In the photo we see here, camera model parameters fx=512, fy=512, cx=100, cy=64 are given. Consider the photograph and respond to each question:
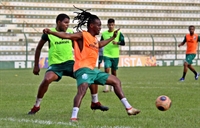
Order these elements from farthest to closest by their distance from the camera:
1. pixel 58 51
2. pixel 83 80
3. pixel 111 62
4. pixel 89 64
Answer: pixel 111 62, pixel 58 51, pixel 89 64, pixel 83 80

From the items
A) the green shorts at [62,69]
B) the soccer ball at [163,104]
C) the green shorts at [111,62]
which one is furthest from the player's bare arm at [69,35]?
the green shorts at [111,62]

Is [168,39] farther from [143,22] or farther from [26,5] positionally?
[26,5]

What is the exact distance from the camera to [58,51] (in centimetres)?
887

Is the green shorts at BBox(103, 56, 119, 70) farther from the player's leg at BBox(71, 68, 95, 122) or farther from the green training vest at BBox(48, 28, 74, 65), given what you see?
the player's leg at BBox(71, 68, 95, 122)

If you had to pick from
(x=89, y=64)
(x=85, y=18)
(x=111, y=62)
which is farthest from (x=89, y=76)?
(x=111, y=62)

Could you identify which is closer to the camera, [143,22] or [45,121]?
[45,121]

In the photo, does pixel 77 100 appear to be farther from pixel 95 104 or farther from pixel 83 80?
pixel 95 104

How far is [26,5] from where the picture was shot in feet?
120

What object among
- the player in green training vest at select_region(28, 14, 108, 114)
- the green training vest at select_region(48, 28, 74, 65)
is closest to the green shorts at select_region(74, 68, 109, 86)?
the player in green training vest at select_region(28, 14, 108, 114)

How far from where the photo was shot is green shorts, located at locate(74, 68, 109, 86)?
750 cm

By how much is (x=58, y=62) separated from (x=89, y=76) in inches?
51.9

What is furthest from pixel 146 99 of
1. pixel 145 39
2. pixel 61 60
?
pixel 145 39

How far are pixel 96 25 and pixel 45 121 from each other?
1.66 meters

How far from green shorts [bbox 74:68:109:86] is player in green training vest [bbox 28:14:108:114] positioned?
884mm
